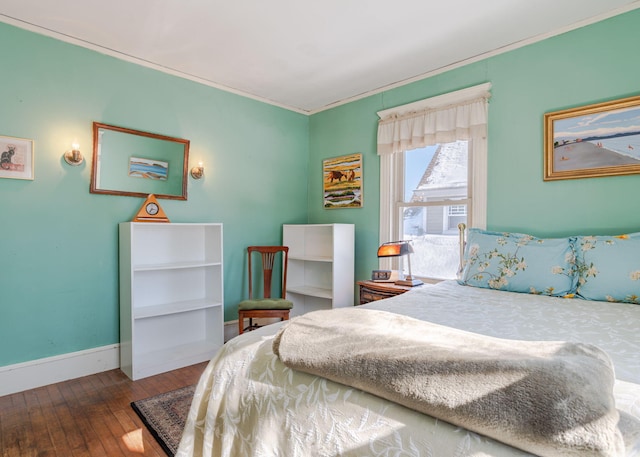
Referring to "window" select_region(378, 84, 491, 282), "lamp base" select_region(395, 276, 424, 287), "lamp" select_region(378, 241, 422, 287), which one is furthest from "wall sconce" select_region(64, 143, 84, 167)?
"lamp base" select_region(395, 276, 424, 287)

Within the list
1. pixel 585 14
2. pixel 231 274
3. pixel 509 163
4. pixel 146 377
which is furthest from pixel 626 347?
pixel 231 274

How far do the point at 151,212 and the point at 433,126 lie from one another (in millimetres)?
2498

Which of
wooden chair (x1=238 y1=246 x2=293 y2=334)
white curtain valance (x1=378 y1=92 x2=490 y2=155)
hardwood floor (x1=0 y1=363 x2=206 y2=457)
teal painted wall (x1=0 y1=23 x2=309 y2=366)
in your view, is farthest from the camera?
Result: wooden chair (x1=238 y1=246 x2=293 y2=334)

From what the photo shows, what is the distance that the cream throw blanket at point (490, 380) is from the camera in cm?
→ 61

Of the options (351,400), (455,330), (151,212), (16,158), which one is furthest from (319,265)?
(351,400)

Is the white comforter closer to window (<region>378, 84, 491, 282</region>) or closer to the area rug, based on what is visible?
the area rug

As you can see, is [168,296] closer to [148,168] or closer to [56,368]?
[56,368]

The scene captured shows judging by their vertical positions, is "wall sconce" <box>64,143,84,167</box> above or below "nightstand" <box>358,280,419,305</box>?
above

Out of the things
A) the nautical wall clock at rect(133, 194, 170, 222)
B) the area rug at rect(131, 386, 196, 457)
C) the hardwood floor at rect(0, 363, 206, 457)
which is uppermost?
the nautical wall clock at rect(133, 194, 170, 222)

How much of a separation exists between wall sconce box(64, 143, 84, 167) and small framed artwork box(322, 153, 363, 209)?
2.32 m

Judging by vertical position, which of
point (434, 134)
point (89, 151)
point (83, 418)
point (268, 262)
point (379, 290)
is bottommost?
point (83, 418)

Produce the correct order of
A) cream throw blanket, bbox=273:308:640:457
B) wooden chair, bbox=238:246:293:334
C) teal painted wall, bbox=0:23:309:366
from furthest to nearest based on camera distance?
wooden chair, bbox=238:246:293:334, teal painted wall, bbox=0:23:309:366, cream throw blanket, bbox=273:308:640:457

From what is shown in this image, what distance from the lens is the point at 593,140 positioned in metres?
2.35

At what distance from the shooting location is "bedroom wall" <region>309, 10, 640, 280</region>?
227 centimetres
